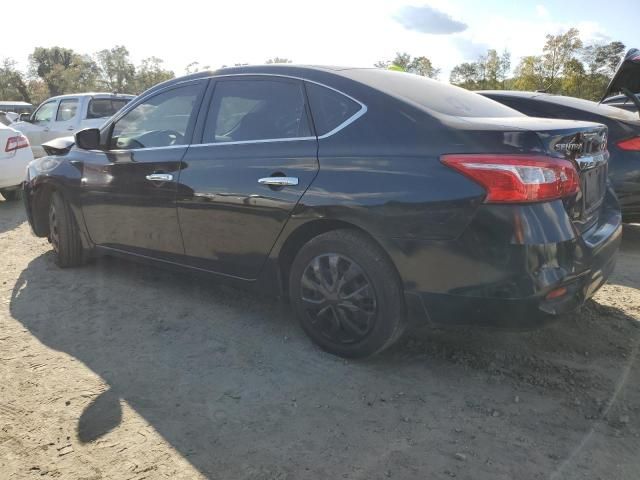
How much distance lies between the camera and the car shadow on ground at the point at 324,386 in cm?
A: 229

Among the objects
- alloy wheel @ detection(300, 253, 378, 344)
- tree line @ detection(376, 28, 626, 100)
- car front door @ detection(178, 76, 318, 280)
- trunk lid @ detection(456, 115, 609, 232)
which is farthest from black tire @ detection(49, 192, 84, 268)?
tree line @ detection(376, 28, 626, 100)

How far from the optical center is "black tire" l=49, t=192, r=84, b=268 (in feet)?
15.4

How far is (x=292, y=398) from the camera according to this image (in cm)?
272

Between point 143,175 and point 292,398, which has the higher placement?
point 143,175

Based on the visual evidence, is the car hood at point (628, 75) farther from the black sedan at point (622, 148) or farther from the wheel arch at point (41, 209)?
the wheel arch at point (41, 209)

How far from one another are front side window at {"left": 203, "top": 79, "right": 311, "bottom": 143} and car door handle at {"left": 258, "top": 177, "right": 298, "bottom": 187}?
0.27 meters

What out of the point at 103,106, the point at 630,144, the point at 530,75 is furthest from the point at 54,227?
the point at 530,75

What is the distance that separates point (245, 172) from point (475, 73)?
3967 cm

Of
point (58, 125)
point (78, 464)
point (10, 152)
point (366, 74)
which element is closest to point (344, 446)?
point (78, 464)

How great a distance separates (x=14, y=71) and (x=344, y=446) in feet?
238

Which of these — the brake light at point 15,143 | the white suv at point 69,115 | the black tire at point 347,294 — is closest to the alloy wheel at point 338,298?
the black tire at point 347,294

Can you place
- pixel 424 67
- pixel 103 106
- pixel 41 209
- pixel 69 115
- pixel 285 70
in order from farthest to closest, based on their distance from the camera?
pixel 424 67, pixel 69 115, pixel 103 106, pixel 41 209, pixel 285 70

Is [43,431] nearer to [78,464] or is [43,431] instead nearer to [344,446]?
[78,464]

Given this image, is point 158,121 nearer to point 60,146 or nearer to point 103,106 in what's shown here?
point 60,146
